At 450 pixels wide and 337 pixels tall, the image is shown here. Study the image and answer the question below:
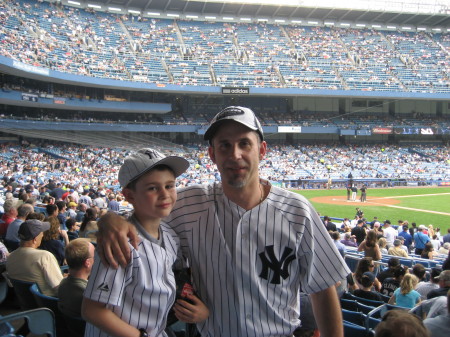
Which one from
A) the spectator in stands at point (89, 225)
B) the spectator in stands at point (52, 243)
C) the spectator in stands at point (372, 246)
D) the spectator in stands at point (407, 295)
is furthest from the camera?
the spectator in stands at point (372, 246)

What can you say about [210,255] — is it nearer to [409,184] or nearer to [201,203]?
[201,203]

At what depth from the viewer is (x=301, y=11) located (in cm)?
5472

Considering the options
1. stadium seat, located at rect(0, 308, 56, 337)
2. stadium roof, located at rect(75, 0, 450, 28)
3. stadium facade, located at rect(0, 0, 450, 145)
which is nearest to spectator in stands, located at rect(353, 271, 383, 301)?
stadium seat, located at rect(0, 308, 56, 337)

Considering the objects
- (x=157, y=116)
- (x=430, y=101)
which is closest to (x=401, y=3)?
(x=430, y=101)

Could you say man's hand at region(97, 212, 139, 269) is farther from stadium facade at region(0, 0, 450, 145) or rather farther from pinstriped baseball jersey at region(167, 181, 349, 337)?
stadium facade at region(0, 0, 450, 145)

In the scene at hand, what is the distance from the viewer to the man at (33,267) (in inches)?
177

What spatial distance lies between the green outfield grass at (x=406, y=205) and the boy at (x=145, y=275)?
66.9 ft

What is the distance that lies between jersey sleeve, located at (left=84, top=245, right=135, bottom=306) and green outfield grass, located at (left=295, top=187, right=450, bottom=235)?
20.7 m

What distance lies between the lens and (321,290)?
7.84ft

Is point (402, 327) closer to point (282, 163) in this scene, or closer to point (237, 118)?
point (237, 118)

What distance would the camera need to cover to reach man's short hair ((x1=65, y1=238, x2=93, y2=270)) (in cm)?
365

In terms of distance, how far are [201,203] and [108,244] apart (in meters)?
0.60

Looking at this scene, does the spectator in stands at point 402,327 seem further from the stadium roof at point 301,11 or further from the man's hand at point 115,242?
the stadium roof at point 301,11

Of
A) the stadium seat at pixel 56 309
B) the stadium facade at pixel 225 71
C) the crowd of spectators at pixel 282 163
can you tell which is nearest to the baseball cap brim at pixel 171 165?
the stadium seat at pixel 56 309
